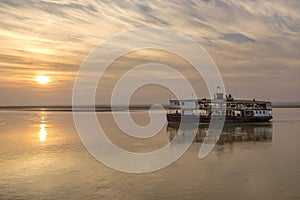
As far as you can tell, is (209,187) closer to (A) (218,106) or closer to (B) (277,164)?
(B) (277,164)

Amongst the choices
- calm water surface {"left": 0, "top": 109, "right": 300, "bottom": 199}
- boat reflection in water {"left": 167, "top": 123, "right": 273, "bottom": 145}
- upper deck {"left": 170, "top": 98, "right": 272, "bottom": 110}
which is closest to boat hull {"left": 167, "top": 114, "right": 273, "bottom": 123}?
boat reflection in water {"left": 167, "top": 123, "right": 273, "bottom": 145}

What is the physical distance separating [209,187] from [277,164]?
843cm

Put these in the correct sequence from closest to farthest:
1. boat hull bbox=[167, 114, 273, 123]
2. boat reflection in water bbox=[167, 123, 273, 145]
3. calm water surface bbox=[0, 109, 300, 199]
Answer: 1. calm water surface bbox=[0, 109, 300, 199]
2. boat reflection in water bbox=[167, 123, 273, 145]
3. boat hull bbox=[167, 114, 273, 123]

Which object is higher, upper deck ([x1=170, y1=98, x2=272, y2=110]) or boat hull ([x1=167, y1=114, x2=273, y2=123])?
upper deck ([x1=170, y1=98, x2=272, y2=110])

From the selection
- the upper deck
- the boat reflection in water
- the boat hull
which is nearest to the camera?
the boat reflection in water

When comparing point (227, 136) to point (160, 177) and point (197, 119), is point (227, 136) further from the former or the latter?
point (160, 177)

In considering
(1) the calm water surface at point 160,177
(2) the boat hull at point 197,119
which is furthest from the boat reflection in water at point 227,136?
(1) the calm water surface at point 160,177

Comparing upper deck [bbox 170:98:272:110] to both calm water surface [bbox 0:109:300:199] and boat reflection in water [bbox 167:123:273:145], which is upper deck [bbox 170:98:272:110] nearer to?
boat reflection in water [bbox 167:123:273:145]

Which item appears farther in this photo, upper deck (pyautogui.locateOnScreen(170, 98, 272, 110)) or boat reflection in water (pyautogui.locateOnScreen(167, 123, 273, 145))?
upper deck (pyautogui.locateOnScreen(170, 98, 272, 110))

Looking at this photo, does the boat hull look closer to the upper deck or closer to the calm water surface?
the upper deck

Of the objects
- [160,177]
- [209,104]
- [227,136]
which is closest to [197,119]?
[209,104]

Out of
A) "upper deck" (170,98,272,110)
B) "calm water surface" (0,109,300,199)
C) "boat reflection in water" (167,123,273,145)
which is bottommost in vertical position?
"calm water surface" (0,109,300,199)

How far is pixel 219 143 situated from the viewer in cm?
3519

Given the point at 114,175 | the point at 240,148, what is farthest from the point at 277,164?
the point at 114,175
